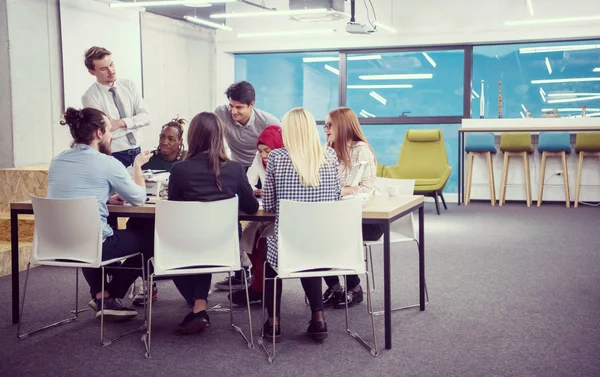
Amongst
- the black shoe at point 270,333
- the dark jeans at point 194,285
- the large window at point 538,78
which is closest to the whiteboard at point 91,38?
the dark jeans at point 194,285

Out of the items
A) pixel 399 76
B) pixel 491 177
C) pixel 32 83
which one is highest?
pixel 399 76

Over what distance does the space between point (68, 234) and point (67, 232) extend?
11mm

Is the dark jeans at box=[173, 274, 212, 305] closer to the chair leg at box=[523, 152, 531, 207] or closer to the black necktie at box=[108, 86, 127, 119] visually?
the black necktie at box=[108, 86, 127, 119]

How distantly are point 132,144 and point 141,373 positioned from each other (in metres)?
1.82

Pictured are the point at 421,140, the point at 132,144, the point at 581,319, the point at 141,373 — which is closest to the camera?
the point at 141,373

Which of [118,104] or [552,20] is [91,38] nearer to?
[118,104]

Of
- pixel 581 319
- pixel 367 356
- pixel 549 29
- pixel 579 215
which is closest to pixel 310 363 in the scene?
pixel 367 356

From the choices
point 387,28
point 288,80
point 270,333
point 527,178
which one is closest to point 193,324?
point 270,333

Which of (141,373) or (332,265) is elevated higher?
(332,265)

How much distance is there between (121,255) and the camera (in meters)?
3.27

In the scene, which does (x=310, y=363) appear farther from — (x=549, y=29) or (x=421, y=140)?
(x=549, y=29)

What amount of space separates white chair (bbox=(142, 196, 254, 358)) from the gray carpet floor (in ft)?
→ 0.76

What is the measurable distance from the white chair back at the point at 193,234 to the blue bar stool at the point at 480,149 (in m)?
6.40

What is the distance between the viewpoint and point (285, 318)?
11.6 feet
